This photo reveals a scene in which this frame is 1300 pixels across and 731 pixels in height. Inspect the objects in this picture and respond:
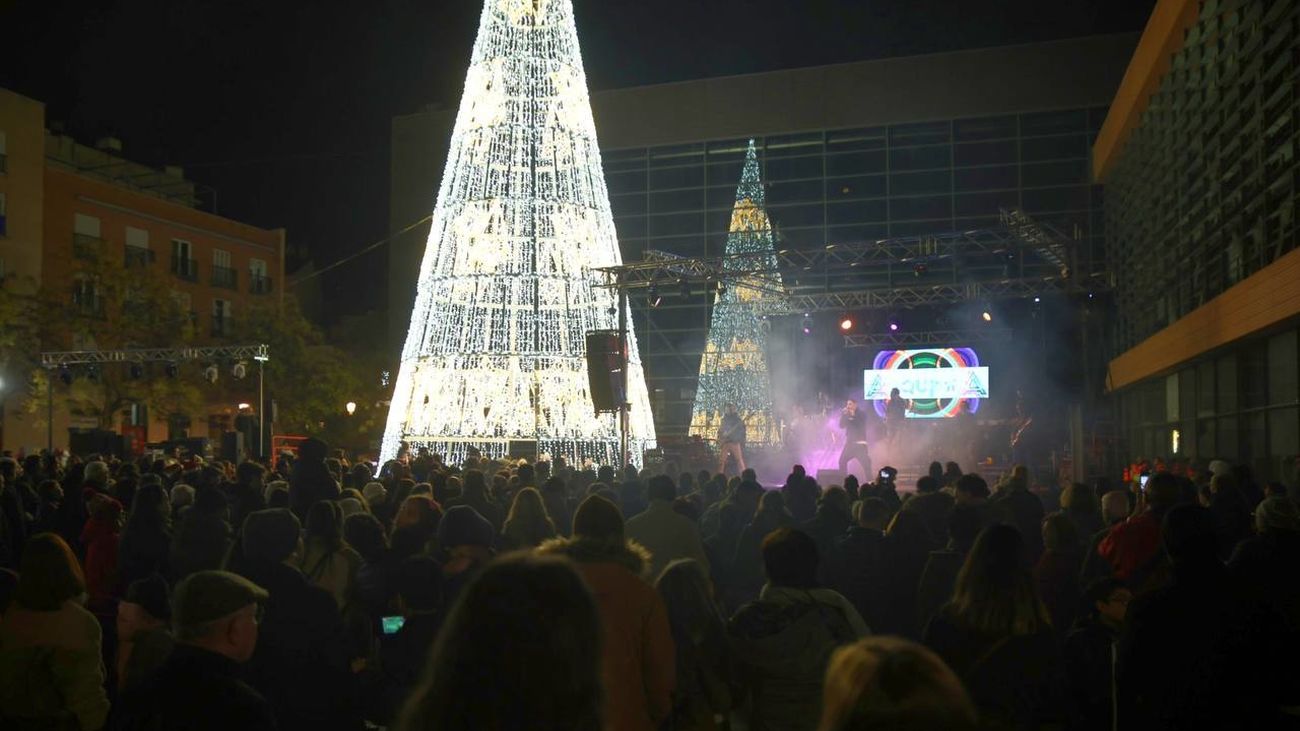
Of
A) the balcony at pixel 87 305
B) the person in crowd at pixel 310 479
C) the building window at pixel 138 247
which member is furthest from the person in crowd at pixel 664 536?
the building window at pixel 138 247

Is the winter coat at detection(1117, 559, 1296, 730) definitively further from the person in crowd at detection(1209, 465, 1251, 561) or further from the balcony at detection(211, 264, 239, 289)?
the balcony at detection(211, 264, 239, 289)

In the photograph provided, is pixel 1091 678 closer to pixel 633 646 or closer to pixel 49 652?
pixel 633 646

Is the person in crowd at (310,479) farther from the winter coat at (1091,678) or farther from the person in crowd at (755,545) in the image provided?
the winter coat at (1091,678)

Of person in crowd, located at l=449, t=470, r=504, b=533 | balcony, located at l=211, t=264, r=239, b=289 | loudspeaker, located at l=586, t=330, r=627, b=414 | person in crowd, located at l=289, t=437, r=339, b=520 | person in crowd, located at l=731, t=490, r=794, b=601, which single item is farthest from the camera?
balcony, located at l=211, t=264, r=239, b=289

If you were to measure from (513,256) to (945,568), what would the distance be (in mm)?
16950

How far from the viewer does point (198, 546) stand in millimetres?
6012

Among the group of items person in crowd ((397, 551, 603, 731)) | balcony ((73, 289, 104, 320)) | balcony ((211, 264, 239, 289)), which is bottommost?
person in crowd ((397, 551, 603, 731))

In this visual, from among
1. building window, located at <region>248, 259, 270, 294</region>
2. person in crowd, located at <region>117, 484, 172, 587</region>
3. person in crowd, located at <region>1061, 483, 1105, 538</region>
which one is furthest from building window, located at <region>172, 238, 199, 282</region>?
person in crowd, located at <region>1061, 483, 1105, 538</region>

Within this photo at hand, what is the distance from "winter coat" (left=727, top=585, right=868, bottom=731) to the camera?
15.0 ft

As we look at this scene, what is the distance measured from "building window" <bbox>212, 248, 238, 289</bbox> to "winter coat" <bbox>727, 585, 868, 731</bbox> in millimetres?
48210

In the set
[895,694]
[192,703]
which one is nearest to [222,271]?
[192,703]

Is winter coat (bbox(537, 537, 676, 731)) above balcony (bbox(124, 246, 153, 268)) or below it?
below

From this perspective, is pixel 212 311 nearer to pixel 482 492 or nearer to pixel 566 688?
pixel 482 492

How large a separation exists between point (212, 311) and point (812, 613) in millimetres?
47943
